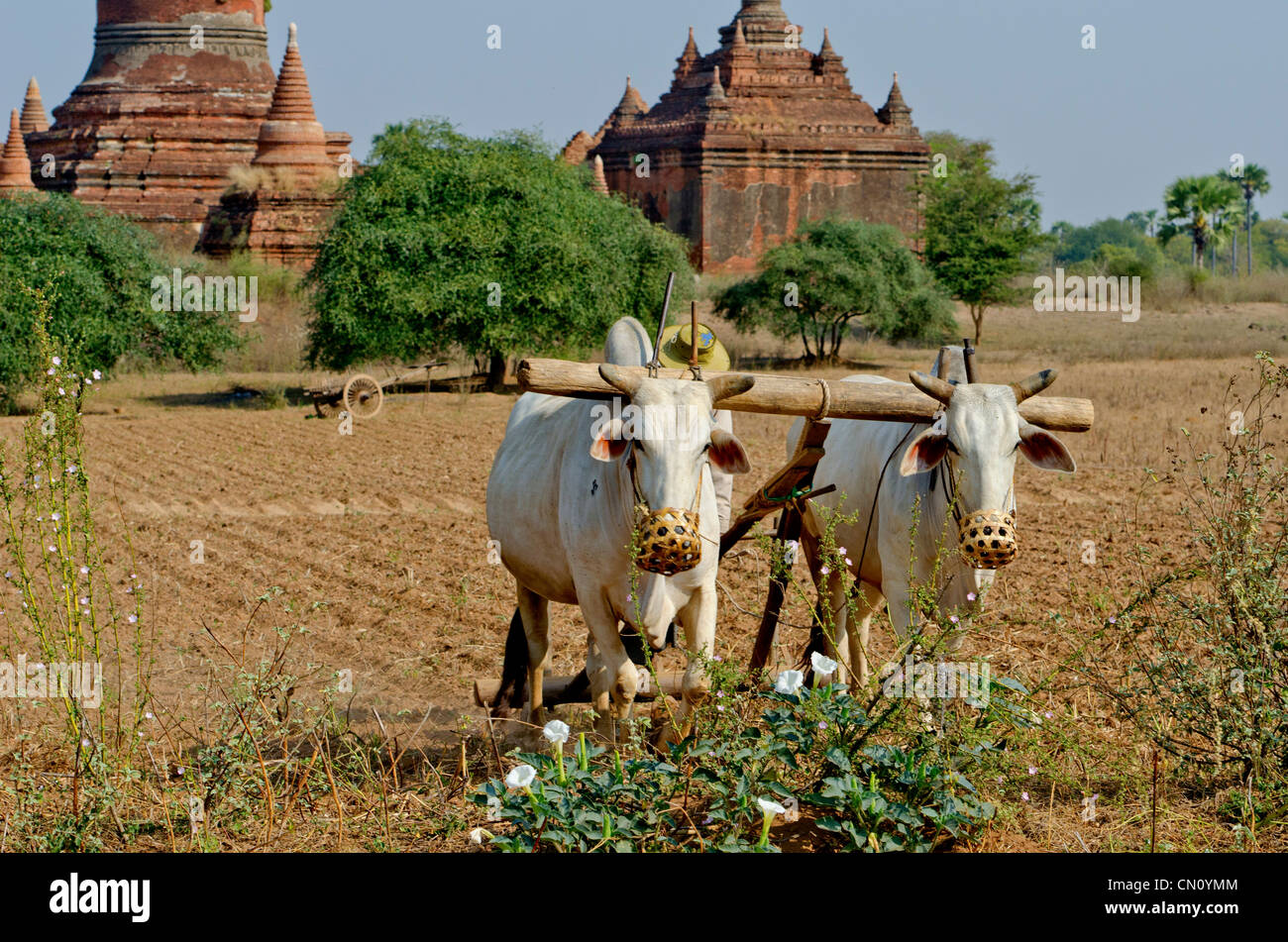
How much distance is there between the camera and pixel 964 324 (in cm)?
3512

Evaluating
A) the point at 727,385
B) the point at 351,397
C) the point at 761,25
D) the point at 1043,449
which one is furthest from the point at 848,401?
the point at 761,25

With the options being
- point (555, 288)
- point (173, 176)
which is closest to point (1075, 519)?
point (555, 288)

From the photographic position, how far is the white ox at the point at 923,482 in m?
4.55

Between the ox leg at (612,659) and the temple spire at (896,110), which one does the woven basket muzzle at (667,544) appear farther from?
the temple spire at (896,110)

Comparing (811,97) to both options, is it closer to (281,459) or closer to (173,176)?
(173,176)

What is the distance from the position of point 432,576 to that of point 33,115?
31127 millimetres

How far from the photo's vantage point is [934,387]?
4.63 meters

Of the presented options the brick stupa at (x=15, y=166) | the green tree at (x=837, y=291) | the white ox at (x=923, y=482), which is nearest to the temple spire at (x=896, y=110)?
the green tree at (x=837, y=291)

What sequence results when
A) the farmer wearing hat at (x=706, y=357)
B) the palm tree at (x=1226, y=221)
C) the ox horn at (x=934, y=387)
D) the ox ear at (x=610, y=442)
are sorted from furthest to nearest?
the palm tree at (x=1226, y=221) → the farmer wearing hat at (x=706, y=357) → the ox horn at (x=934, y=387) → the ox ear at (x=610, y=442)

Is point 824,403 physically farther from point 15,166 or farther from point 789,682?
point 15,166

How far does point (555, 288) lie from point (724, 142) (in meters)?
15.2

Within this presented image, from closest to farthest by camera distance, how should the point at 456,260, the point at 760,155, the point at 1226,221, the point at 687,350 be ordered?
the point at 687,350 < the point at 456,260 < the point at 760,155 < the point at 1226,221

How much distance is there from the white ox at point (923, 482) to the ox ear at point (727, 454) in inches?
15.4

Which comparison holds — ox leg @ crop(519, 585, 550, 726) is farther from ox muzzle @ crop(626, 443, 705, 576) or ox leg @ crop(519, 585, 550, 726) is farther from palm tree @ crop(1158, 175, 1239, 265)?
palm tree @ crop(1158, 175, 1239, 265)
